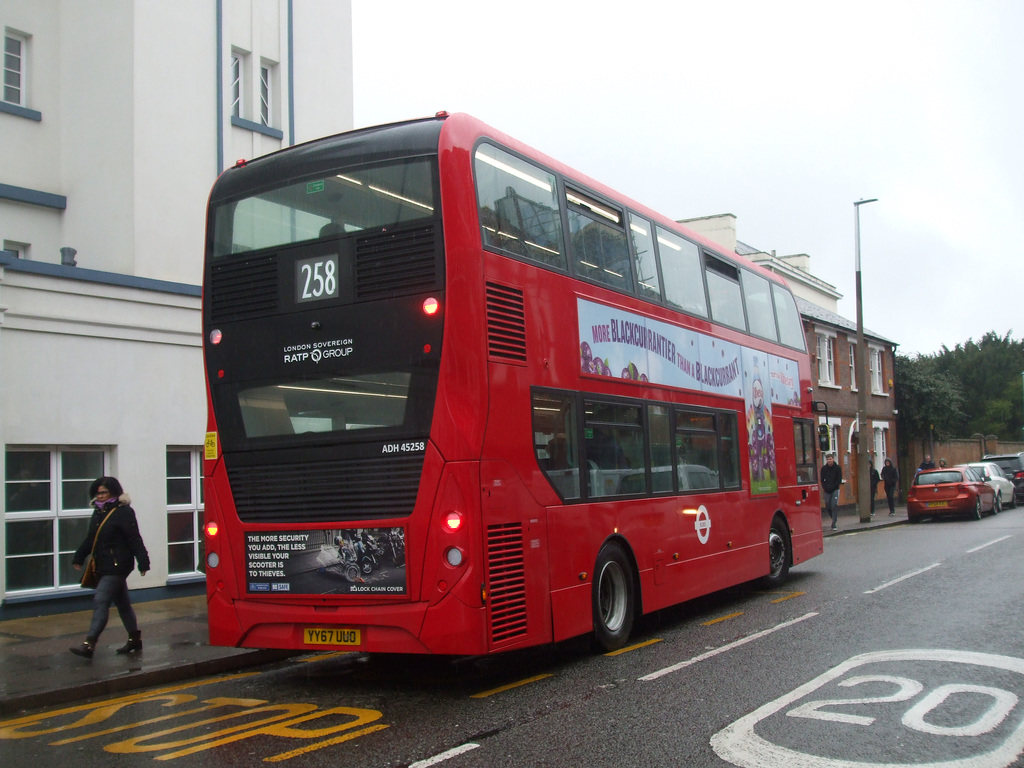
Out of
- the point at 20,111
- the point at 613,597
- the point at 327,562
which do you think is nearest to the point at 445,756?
the point at 327,562

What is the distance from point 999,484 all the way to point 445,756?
32.1 metres

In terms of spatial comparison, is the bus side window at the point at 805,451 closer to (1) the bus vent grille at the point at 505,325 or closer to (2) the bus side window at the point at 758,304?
(2) the bus side window at the point at 758,304

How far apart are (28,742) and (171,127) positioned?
10.9 metres

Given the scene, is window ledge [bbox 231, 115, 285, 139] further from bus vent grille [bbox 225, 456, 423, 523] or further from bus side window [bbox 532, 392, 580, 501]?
bus side window [bbox 532, 392, 580, 501]

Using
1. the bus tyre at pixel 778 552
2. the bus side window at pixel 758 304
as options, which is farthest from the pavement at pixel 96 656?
the bus side window at pixel 758 304

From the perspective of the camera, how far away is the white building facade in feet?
39.5

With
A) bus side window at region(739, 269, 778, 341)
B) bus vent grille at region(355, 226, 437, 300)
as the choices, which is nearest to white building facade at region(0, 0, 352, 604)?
bus vent grille at region(355, 226, 437, 300)

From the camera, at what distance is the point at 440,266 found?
Result: 7.12m

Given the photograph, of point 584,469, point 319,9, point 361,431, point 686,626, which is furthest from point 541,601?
point 319,9

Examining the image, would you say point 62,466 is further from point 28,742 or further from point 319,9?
point 319,9

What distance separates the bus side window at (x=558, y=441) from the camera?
26.3 feet

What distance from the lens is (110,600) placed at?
30.4ft

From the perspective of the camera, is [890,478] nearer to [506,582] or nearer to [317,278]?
[506,582]

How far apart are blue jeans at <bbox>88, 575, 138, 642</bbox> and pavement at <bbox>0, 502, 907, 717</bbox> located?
0.33 metres
